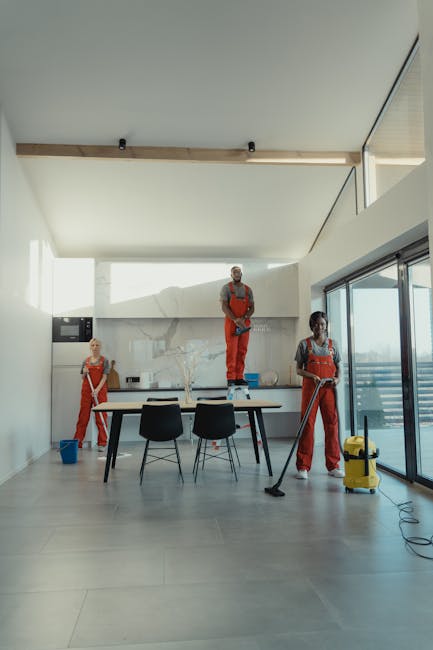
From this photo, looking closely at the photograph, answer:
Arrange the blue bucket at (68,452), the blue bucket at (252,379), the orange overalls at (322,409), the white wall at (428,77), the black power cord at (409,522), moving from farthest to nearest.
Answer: the blue bucket at (252,379) < the blue bucket at (68,452) < the orange overalls at (322,409) < the white wall at (428,77) < the black power cord at (409,522)

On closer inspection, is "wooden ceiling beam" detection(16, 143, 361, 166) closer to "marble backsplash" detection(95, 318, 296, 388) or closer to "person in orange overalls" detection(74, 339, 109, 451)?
"person in orange overalls" detection(74, 339, 109, 451)

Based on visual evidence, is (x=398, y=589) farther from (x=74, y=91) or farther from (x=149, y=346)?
(x=149, y=346)

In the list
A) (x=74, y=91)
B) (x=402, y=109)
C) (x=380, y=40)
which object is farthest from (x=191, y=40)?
(x=402, y=109)

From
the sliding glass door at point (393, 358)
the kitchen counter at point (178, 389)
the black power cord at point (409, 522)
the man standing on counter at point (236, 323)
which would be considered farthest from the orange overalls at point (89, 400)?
the black power cord at point (409, 522)

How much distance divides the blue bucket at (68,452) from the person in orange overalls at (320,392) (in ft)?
8.77

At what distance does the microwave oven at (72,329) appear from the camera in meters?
7.87

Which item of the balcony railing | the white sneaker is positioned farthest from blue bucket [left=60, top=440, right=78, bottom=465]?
the balcony railing

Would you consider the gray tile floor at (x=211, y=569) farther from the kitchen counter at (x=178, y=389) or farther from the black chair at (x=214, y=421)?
the kitchen counter at (x=178, y=389)

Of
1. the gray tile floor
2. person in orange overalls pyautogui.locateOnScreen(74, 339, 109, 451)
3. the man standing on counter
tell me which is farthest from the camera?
person in orange overalls pyautogui.locateOnScreen(74, 339, 109, 451)

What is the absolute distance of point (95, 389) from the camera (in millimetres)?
7336

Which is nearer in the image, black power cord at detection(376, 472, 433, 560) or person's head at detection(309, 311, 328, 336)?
black power cord at detection(376, 472, 433, 560)

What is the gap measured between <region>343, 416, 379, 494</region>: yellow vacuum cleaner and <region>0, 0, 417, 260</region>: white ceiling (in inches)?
137

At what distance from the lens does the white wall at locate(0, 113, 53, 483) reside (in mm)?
5453

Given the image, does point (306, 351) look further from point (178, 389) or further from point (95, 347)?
point (95, 347)
